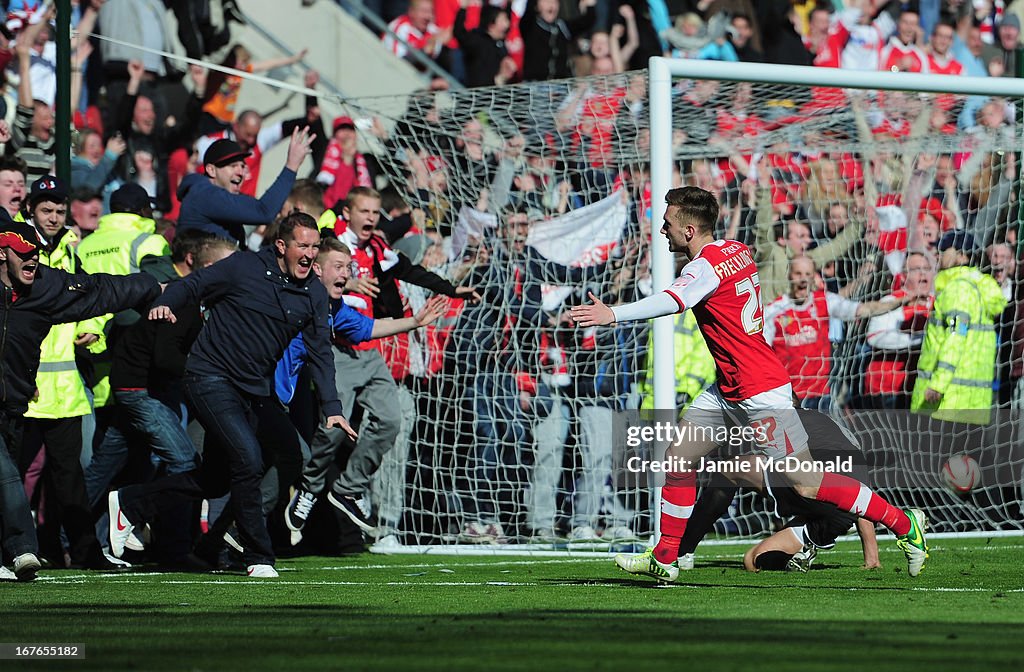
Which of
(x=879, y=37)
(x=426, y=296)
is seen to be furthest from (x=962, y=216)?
(x=879, y=37)

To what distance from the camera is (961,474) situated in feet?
40.3

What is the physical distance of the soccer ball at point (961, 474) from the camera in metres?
12.3

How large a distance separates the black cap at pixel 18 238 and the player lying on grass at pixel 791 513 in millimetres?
3953

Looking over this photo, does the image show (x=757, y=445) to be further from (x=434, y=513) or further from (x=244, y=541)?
(x=434, y=513)

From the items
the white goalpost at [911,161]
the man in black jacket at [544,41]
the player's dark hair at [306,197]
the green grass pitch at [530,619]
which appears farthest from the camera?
the man in black jacket at [544,41]

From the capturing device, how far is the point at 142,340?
9.78 metres

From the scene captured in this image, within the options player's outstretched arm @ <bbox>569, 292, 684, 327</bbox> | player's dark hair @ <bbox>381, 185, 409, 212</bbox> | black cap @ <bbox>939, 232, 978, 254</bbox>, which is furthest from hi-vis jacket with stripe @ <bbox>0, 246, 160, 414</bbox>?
black cap @ <bbox>939, 232, 978, 254</bbox>

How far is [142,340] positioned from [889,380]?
5946 millimetres

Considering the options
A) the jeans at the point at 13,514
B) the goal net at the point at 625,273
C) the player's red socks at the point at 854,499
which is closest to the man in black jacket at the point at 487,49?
the goal net at the point at 625,273

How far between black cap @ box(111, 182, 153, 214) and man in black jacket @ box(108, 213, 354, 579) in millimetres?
1833

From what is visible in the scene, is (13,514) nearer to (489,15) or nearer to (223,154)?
(223,154)

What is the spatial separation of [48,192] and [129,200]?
856 mm

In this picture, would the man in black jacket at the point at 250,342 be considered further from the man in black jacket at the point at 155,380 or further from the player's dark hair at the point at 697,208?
the player's dark hair at the point at 697,208

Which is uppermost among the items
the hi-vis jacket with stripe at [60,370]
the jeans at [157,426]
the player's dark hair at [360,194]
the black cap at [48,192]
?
the player's dark hair at [360,194]
